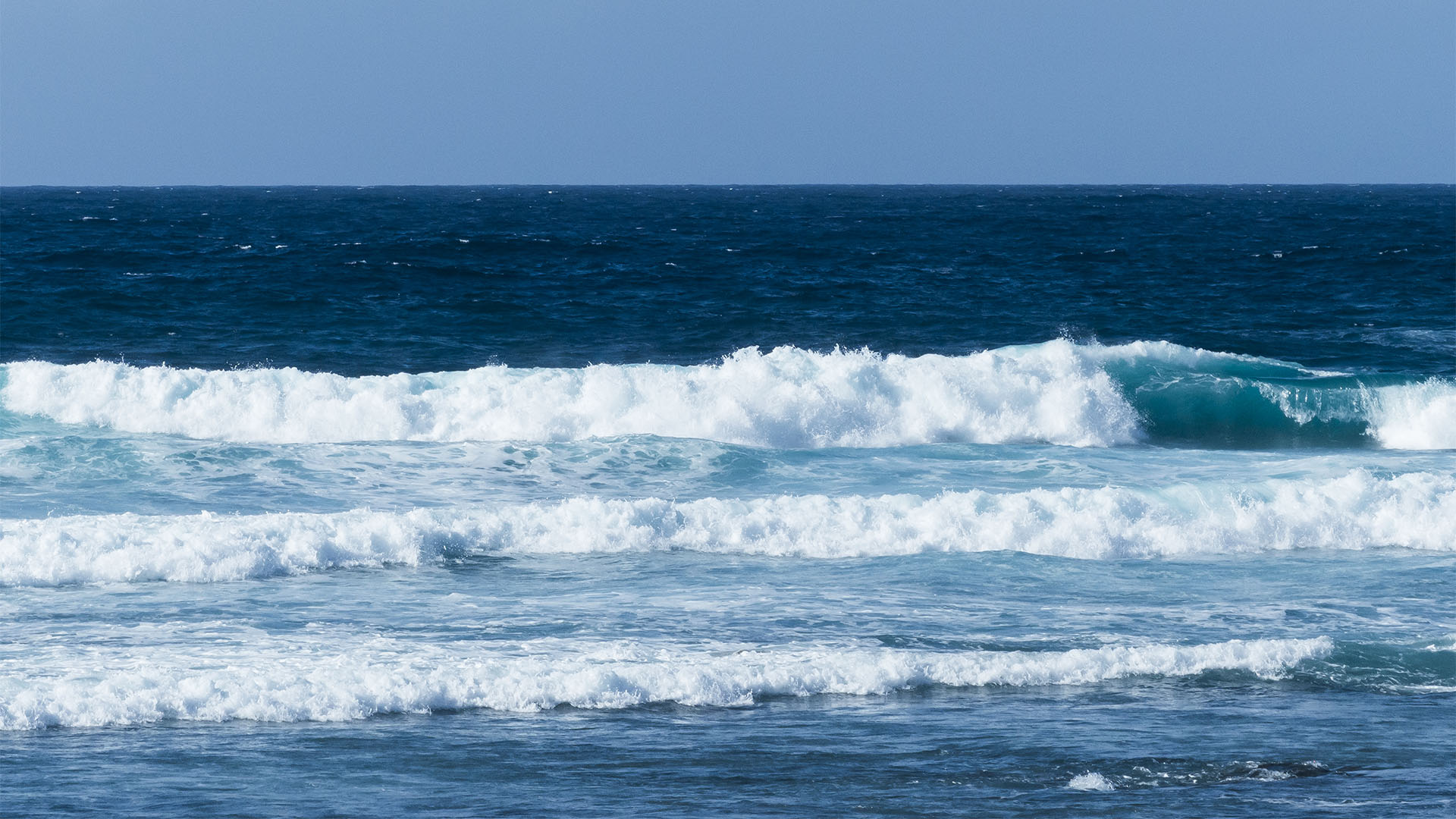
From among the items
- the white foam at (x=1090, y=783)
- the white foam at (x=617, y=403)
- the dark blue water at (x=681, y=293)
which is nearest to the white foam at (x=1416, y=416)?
the dark blue water at (x=681, y=293)

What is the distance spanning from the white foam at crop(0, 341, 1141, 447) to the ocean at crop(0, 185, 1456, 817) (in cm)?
6

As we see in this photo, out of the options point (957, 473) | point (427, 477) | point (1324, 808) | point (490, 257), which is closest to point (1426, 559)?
point (957, 473)

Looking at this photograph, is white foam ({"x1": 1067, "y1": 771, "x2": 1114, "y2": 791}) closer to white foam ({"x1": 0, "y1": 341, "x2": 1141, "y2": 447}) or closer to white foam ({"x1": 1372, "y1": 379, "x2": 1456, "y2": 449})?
white foam ({"x1": 0, "y1": 341, "x2": 1141, "y2": 447})

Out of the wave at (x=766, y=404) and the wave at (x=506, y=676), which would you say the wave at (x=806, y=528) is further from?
the wave at (x=766, y=404)

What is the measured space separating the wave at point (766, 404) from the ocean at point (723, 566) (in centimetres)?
6

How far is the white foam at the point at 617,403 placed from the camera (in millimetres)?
18375

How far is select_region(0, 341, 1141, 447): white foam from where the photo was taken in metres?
18.4

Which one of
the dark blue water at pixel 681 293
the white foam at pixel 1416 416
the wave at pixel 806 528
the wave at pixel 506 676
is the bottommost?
the wave at pixel 506 676

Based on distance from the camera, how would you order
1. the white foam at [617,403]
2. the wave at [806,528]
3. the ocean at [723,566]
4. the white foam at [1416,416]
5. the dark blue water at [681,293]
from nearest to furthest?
the ocean at [723,566] → the wave at [806,528] → the white foam at [617,403] → the white foam at [1416,416] → the dark blue water at [681,293]

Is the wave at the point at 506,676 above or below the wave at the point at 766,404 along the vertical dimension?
below

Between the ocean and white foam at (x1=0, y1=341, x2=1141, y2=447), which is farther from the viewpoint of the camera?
white foam at (x1=0, y1=341, x2=1141, y2=447)

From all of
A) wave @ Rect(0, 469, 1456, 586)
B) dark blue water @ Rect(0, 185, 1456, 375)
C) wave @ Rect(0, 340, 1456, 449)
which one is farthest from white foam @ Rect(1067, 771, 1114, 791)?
dark blue water @ Rect(0, 185, 1456, 375)

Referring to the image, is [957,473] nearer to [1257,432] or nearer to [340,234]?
[1257,432]

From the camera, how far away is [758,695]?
862 centimetres
